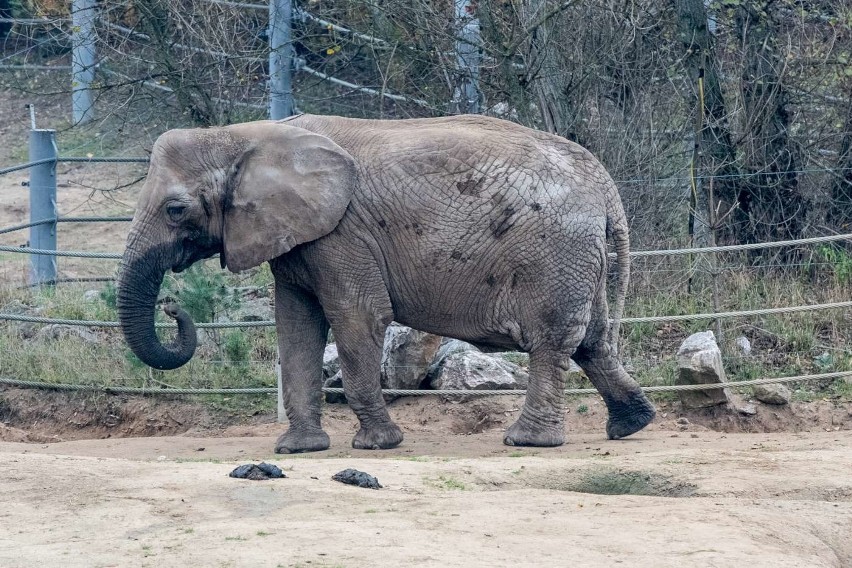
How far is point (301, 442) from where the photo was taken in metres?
9.19

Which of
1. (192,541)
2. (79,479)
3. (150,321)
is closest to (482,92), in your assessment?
(150,321)

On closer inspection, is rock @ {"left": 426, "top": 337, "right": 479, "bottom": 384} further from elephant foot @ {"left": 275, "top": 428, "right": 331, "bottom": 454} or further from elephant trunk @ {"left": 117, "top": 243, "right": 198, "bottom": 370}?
elephant trunk @ {"left": 117, "top": 243, "right": 198, "bottom": 370}

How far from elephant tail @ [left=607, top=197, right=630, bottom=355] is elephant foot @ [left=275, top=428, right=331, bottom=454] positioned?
6.90ft

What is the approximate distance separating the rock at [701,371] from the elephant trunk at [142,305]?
3852 mm

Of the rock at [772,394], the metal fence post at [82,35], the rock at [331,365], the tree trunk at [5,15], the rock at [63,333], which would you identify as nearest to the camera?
the rock at [772,394]

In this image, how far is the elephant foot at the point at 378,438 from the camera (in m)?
9.17

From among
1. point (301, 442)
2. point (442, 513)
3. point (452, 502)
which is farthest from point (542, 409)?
point (442, 513)

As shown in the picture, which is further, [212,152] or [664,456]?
[212,152]

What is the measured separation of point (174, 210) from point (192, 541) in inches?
133

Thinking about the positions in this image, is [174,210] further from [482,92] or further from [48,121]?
[48,121]

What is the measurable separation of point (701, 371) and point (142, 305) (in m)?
4.19

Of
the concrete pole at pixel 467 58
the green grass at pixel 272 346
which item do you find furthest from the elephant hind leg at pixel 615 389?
the concrete pole at pixel 467 58

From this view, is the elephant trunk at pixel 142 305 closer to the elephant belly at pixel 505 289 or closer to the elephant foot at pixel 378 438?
the elephant foot at pixel 378 438

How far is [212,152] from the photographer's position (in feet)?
29.3
